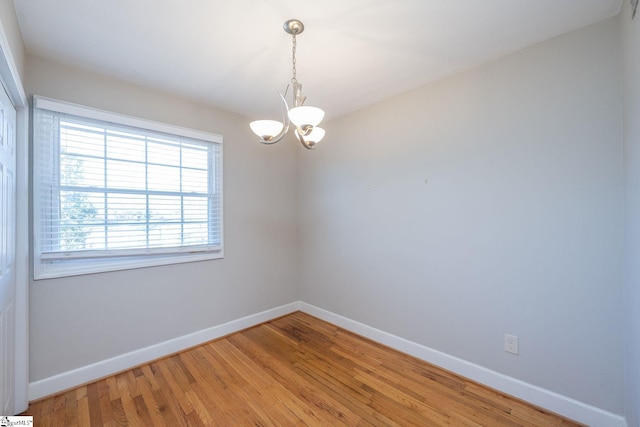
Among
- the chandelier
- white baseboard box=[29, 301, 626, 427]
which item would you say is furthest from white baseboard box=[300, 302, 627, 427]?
Answer: the chandelier

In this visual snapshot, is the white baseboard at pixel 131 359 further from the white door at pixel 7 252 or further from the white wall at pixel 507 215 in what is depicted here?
the white wall at pixel 507 215

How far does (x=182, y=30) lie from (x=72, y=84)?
45.1 inches

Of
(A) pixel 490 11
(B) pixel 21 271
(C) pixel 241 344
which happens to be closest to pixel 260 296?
(C) pixel 241 344

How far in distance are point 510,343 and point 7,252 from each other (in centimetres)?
336

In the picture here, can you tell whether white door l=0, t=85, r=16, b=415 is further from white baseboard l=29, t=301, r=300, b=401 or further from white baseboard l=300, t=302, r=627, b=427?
white baseboard l=300, t=302, r=627, b=427

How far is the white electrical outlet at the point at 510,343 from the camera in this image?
77.0 inches

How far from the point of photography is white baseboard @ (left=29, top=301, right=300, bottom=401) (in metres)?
1.97

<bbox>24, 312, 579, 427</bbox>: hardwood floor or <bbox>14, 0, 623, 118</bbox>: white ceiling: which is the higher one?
<bbox>14, 0, 623, 118</bbox>: white ceiling

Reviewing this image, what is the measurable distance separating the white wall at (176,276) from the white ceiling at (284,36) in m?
0.22

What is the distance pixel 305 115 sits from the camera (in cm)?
142

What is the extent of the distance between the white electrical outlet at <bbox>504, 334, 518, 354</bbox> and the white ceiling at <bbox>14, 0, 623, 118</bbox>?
212 cm

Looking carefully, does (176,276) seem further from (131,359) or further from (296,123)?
(296,123)

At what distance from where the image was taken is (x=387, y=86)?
2484mm
